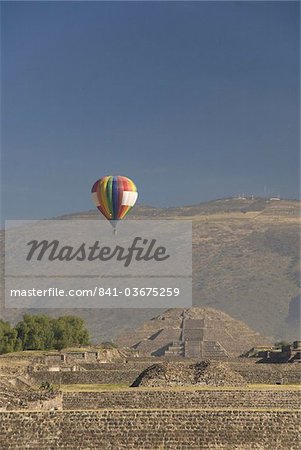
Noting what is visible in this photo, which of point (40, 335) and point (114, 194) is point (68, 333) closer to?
point (40, 335)

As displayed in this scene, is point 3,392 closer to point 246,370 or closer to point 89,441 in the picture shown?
point 89,441

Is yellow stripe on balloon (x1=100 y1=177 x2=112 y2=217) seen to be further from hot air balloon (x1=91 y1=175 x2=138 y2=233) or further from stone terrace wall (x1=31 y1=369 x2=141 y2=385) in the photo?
stone terrace wall (x1=31 y1=369 x2=141 y2=385)

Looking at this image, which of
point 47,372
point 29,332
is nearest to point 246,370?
point 47,372

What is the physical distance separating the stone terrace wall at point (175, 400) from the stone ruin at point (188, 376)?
4891 mm

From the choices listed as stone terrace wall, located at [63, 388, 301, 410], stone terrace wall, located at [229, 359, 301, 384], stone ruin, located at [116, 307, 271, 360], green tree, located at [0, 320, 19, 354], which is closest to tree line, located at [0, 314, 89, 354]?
green tree, located at [0, 320, 19, 354]

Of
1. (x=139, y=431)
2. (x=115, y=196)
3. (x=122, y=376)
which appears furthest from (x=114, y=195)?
(x=139, y=431)

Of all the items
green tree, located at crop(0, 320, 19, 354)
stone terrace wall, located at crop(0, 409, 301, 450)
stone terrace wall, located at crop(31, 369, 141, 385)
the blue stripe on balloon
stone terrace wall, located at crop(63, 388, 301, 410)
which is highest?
the blue stripe on balloon

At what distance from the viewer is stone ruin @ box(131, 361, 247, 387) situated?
168 ft

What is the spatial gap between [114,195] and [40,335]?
463 inches

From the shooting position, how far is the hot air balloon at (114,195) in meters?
91.5

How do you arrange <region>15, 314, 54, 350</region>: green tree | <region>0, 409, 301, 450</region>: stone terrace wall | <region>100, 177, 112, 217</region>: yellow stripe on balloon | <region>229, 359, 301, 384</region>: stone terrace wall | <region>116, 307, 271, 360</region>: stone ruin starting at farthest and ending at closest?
1. <region>116, 307, 271, 360</region>: stone ruin
2. <region>100, 177, 112, 217</region>: yellow stripe on balloon
3. <region>15, 314, 54, 350</region>: green tree
4. <region>229, 359, 301, 384</region>: stone terrace wall
5. <region>0, 409, 301, 450</region>: stone terrace wall

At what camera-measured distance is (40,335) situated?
285 feet

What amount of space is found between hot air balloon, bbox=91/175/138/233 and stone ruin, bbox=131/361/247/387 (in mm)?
38970

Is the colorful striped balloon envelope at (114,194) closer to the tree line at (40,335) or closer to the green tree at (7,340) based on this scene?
the tree line at (40,335)
